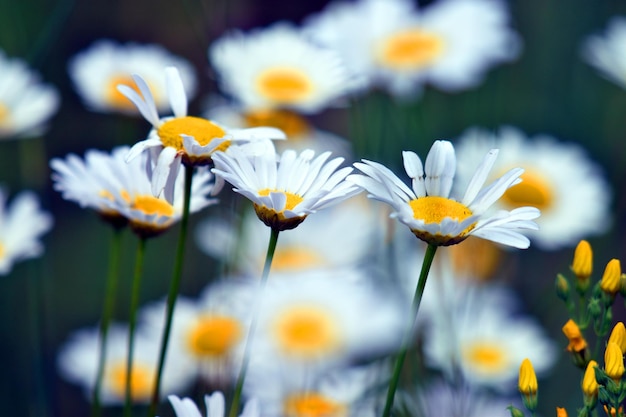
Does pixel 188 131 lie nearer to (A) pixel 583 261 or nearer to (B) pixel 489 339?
(A) pixel 583 261

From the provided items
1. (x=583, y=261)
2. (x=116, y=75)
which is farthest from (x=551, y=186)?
(x=583, y=261)

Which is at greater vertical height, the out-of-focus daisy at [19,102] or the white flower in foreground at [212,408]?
the out-of-focus daisy at [19,102]

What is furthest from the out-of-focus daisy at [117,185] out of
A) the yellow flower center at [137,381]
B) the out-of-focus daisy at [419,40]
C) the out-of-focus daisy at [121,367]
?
the out-of-focus daisy at [419,40]

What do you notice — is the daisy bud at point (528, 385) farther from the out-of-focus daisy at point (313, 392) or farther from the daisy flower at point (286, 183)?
the out-of-focus daisy at point (313, 392)

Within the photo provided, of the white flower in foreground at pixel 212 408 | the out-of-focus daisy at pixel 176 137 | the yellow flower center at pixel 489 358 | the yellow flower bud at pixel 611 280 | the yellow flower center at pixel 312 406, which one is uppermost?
the out-of-focus daisy at pixel 176 137

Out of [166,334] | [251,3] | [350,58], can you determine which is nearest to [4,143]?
[251,3]

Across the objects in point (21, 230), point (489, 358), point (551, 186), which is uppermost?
point (21, 230)

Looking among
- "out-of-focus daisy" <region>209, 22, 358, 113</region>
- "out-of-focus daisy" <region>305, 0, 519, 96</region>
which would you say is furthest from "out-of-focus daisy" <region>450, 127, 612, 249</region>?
"out-of-focus daisy" <region>209, 22, 358, 113</region>
